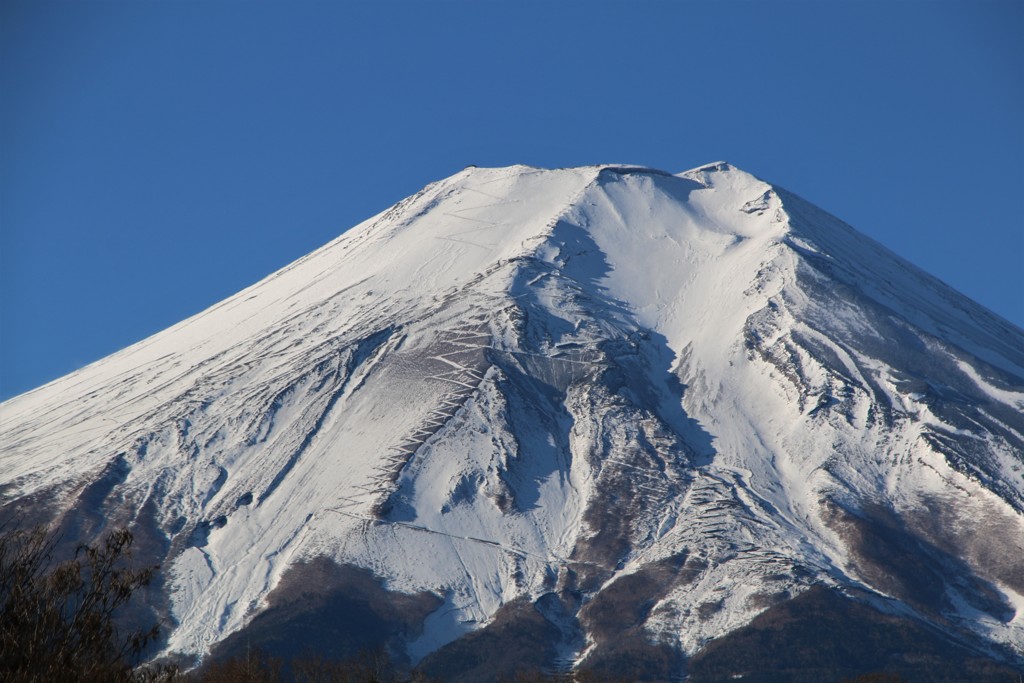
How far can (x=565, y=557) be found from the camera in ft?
348

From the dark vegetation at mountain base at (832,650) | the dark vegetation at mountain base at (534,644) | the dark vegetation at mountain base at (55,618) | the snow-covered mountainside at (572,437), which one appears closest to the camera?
the dark vegetation at mountain base at (55,618)

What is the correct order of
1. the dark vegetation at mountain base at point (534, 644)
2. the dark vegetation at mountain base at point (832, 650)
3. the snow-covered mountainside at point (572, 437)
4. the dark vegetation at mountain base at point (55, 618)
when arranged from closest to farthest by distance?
the dark vegetation at mountain base at point (55, 618)
the dark vegetation at mountain base at point (534, 644)
the dark vegetation at mountain base at point (832, 650)
the snow-covered mountainside at point (572, 437)

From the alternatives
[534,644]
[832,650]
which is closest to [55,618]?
[534,644]

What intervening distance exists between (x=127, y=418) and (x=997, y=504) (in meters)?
75.0

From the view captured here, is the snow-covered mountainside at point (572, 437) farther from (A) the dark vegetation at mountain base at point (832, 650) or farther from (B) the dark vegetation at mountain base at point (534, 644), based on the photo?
(A) the dark vegetation at mountain base at point (832, 650)

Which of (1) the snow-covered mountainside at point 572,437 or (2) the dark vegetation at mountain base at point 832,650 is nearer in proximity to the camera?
(2) the dark vegetation at mountain base at point 832,650

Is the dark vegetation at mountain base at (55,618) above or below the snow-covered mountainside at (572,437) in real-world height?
below

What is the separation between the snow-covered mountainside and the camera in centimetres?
10250

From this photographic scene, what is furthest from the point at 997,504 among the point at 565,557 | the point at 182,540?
the point at 182,540

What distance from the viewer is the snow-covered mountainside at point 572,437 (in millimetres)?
102500

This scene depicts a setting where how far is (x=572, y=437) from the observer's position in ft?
399

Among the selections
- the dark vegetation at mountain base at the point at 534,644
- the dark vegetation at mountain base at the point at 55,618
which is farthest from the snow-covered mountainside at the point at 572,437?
the dark vegetation at mountain base at the point at 55,618

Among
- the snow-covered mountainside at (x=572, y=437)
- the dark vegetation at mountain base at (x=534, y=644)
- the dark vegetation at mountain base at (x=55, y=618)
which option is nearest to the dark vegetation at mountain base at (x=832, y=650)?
the dark vegetation at mountain base at (x=534, y=644)

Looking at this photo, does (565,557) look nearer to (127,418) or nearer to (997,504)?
(997,504)
